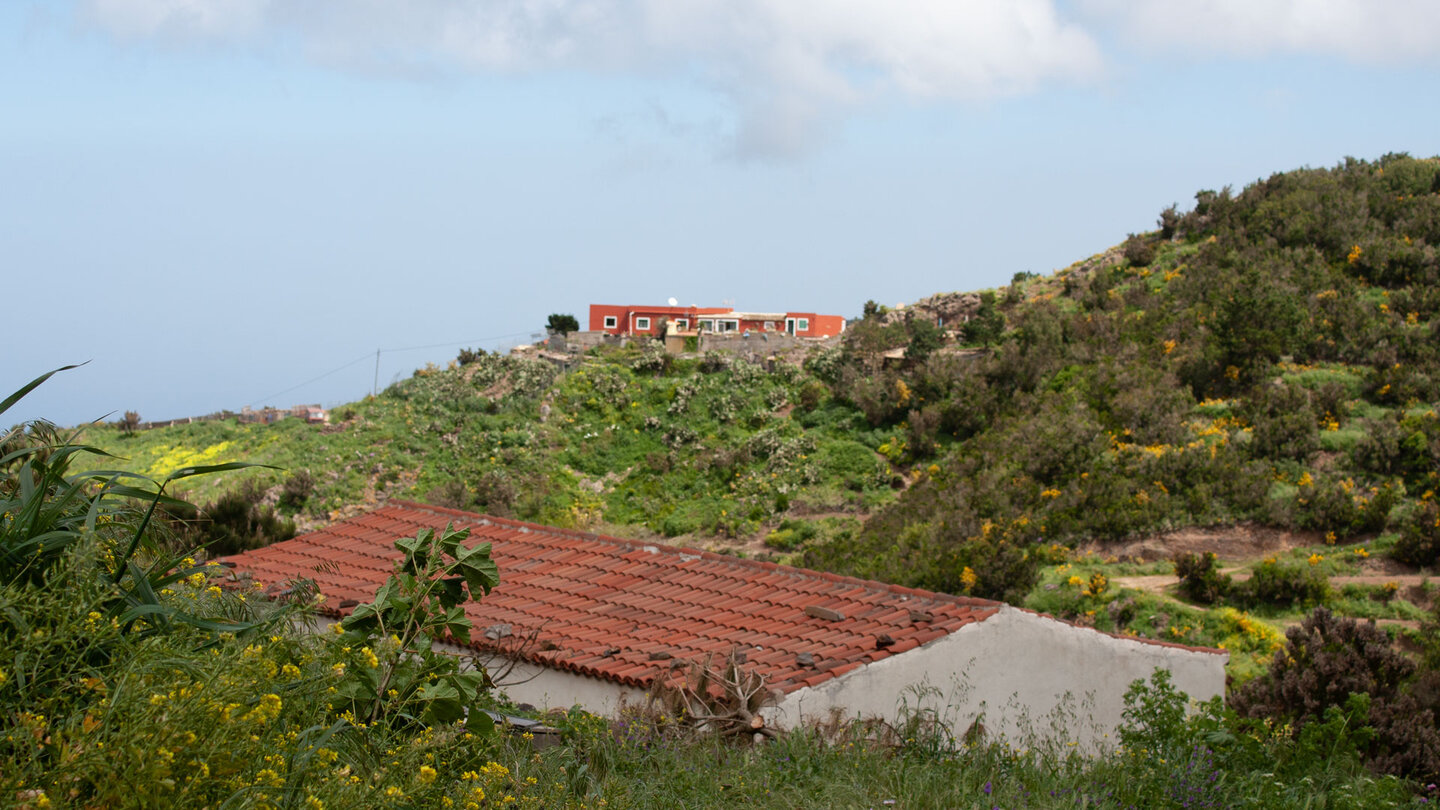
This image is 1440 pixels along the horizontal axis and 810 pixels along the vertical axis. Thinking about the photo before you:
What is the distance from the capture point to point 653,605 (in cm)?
1084

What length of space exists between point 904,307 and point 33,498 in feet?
142

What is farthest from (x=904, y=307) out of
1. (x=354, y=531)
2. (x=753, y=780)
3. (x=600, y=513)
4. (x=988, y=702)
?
(x=753, y=780)

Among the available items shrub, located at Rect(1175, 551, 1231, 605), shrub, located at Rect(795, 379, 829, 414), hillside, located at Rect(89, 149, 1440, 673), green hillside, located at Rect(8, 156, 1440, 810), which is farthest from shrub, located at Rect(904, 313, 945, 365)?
shrub, located at Rect(1175, 551, 1231, 605)

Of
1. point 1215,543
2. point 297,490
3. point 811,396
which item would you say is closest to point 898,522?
point 1215,543

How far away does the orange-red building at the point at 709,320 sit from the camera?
47.4 metres

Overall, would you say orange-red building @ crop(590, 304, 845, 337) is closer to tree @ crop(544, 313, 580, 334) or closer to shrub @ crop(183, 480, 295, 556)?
tree @ crop(544, 313, 580, 334)

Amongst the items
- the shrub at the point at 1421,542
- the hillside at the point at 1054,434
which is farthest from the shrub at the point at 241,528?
the shrub at the point at 1421,542

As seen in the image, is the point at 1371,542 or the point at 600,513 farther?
the point at 600,513

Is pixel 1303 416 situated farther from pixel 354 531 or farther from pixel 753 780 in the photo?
pixel 753 780

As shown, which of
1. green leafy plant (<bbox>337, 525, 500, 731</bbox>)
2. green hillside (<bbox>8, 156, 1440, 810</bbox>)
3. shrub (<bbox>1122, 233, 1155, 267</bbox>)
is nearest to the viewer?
green hillside (<bbox>8, 156, 1440, 810</bbox>)

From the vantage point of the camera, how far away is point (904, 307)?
45.0 m

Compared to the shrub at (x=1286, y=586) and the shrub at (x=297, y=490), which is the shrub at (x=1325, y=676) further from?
the shrub at (x=297, y=490)

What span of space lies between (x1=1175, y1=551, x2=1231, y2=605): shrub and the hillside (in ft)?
0.95

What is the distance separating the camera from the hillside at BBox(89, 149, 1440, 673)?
19.7 meters
